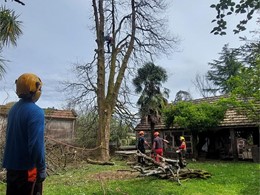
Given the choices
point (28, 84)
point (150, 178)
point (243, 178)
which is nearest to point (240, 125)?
point (243, 178)

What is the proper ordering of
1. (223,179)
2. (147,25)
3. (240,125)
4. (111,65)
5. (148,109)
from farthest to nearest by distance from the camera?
(148,109) < (147,25) < (111,65) < (240,125) < (223,179)

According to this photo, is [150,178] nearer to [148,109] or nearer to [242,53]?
[242,53]

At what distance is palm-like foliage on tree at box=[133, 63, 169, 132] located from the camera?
2425 centimetres

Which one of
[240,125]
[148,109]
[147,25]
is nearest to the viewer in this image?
[240,125]

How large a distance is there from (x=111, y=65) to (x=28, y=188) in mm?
18426

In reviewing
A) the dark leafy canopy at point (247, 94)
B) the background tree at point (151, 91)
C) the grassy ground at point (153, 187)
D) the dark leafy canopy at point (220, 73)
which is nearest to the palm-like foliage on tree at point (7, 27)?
the grassy ground at point (153, 187)

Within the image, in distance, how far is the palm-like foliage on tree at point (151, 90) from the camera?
24250 mm

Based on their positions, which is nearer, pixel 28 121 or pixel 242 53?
pixel 28 121

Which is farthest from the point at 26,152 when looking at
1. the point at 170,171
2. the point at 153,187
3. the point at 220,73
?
the point at 220,73

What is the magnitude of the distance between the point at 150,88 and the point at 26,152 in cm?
2192

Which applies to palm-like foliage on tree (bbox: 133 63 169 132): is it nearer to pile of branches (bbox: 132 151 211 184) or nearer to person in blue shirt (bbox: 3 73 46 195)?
pile of branches (bbox: 132 151 211 184)

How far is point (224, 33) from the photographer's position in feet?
12.9

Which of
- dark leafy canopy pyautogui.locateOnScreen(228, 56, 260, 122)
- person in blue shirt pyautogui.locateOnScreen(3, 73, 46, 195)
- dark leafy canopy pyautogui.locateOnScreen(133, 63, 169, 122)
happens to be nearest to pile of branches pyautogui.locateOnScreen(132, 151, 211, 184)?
dark leafy canopy pyautogui.locateOnScreen(228, 56, 260, 122)

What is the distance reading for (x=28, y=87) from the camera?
10.5ft
